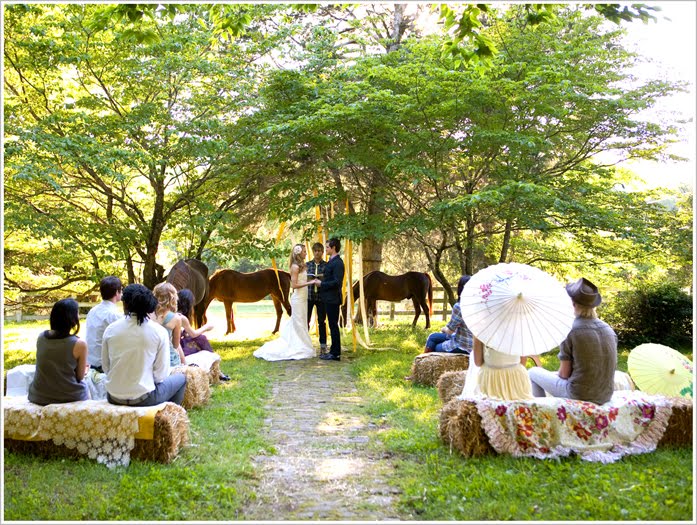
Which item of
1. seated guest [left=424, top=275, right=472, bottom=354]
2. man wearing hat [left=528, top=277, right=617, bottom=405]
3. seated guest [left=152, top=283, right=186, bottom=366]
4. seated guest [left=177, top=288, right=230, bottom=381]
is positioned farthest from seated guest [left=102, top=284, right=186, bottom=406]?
seated guest [left=424, top=275, right=472, bottom=354]

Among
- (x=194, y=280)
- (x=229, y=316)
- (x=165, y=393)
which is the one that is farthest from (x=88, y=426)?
(x=229, y=316)

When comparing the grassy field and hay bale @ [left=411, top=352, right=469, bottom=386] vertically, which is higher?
hay bale @ [left=411, top=352, right=469, bottom=386]

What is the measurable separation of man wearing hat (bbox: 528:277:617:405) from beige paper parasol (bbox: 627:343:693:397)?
3.43 ft

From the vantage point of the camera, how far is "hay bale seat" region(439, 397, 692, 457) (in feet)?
16.5

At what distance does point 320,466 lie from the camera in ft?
16.5

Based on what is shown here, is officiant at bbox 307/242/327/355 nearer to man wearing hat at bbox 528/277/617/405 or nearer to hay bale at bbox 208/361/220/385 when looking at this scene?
hay bale at bbox 208/361/220/385

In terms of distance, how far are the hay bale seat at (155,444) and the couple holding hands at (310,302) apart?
5882 mm

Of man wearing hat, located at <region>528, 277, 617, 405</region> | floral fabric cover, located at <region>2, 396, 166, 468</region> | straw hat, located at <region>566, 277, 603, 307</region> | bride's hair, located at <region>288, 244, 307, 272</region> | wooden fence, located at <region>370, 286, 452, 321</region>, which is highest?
bride's hair, located at <region>288, 244, 307, 272</region>

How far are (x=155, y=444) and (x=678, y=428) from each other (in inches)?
168

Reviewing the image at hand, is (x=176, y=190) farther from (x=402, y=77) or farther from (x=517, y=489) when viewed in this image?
(x=517, y=489)

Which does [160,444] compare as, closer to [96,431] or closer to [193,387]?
[96,431]

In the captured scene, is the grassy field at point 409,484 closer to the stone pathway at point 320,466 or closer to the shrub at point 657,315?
the stone pathway at point 320,466

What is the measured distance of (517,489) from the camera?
169 inches

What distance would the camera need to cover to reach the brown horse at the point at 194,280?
458 inches
